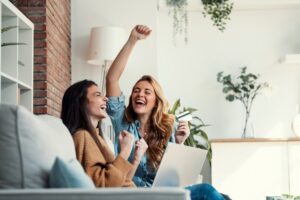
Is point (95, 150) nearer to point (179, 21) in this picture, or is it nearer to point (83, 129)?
point (83, 129)

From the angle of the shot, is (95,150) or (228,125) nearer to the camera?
(95,150)

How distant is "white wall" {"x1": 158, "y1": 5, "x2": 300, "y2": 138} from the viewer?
678 cm

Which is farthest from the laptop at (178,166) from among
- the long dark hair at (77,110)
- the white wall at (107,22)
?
the white wall at (107,22)

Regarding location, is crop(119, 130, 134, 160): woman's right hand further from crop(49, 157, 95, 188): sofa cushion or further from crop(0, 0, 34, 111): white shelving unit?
crop(0, 0, 34, 111): white shelving unit

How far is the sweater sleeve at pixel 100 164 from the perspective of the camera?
2.62 meters

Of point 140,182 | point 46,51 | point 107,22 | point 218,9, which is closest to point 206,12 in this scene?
point 218,9

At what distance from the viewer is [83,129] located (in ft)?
10.1

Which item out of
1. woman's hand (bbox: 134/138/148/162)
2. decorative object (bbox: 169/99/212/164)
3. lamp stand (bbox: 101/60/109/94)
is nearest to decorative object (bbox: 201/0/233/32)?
decorative object (bbox: 169/99/212/164)

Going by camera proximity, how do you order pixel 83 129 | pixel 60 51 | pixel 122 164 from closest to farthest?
pixel 122 164 → pixel 83 129 → pixel 60 51

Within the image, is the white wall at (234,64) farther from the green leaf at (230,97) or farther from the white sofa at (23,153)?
the white sofa at (23,153)

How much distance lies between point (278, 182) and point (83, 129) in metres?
3.59

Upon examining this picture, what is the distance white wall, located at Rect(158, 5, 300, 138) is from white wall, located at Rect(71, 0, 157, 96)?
17.1 inches

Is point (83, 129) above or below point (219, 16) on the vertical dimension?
below

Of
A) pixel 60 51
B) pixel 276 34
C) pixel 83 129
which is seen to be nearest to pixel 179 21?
pixel 276 34
